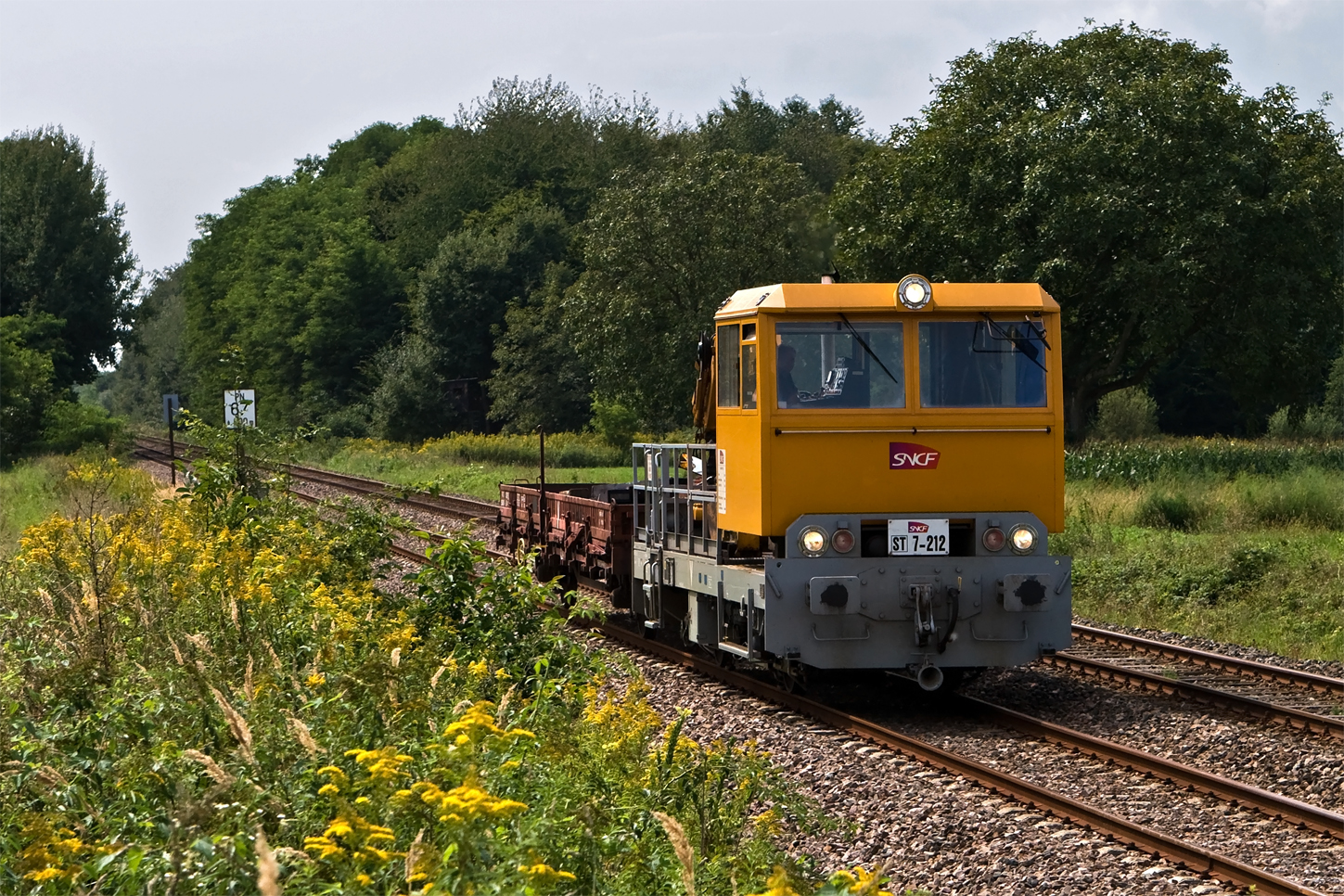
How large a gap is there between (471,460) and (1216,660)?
113 feet

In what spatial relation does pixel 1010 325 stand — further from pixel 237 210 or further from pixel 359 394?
pixel 237 210

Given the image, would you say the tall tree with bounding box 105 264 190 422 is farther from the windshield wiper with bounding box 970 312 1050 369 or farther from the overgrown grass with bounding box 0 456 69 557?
the windshield wiper with bounding box 970 312 1050 369

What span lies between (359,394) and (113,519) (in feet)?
165

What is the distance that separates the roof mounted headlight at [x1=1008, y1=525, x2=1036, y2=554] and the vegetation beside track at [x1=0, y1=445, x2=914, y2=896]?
2.68 meters

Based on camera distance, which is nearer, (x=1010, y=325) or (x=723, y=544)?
(x=1010, y=325)

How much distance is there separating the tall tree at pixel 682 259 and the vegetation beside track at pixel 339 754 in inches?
1052

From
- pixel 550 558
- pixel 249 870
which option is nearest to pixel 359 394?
pixel 550 558

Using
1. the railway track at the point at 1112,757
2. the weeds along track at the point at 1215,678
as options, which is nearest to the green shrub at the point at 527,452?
the railway track at the point at 1112,757

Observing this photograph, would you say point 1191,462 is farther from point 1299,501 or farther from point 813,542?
point 813,542

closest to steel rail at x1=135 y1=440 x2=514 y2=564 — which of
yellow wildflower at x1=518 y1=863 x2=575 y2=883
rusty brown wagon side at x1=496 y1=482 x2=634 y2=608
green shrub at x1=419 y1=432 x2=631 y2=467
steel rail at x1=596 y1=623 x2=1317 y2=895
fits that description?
rusty brown wagon side at x1=496 y1=482 x2=634 y2=608

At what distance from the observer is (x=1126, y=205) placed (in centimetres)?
2795

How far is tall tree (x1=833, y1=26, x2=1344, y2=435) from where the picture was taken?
93.1 ft

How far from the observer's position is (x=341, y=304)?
210 ft

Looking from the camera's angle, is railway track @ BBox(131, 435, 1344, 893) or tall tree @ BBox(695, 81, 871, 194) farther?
tall tree @ BBox(695, 81, 871, 194)
